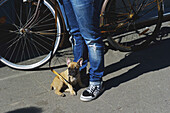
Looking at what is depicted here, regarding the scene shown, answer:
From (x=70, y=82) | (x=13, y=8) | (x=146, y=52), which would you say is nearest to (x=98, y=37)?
(x=70, y=82)

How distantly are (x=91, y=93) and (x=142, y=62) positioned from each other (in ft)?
4.66

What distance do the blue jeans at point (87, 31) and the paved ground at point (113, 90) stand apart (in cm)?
39

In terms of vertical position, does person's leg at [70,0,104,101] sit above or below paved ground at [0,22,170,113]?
above

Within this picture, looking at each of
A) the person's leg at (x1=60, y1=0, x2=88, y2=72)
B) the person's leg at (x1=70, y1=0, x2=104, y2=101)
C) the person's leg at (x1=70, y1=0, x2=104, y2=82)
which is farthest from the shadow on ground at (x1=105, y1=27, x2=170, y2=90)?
the person's leg at (x1=60, y1=0, x2=88, y2=72)

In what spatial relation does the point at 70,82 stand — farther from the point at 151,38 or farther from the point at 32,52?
the point at 151,38

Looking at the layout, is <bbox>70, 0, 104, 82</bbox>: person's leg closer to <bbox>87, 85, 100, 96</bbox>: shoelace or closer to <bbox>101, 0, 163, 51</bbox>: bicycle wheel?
<bbox>87, 85, 100, 96</bbox>: shoelace

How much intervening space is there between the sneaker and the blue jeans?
98 millimetres

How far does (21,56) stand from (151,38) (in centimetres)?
256

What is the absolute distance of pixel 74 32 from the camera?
317 centimetres

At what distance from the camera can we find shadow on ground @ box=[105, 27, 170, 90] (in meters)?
3.46

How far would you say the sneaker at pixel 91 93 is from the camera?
9.43ft

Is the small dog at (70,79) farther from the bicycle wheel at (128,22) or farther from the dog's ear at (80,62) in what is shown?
the bicycle wheel at (128,22)

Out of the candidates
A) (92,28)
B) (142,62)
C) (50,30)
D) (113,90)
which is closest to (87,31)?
(92,28)

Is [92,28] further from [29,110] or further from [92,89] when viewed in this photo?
[29,110]
